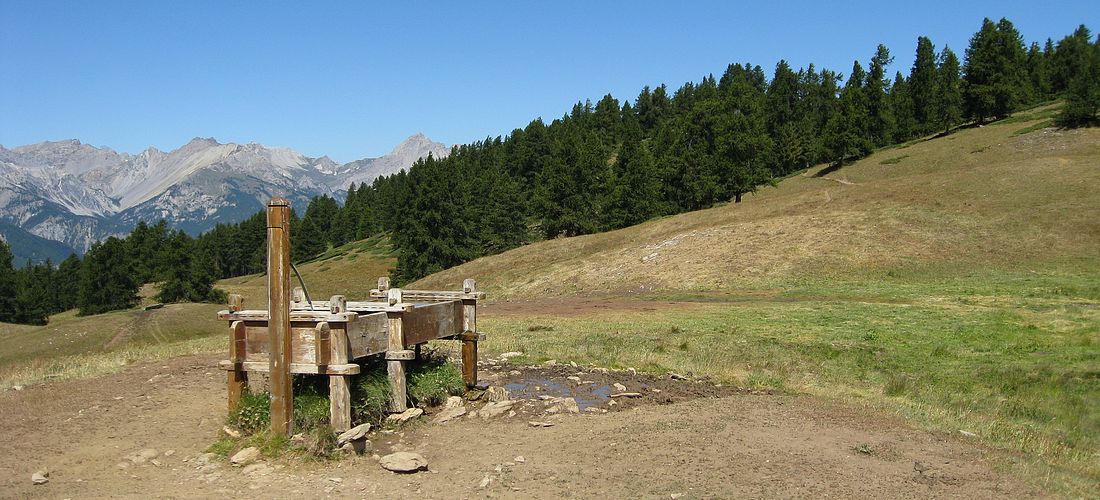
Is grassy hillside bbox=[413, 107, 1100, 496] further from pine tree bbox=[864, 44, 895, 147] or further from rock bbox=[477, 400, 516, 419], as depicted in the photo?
pine tree bbox=[864, 44, 895, 147]

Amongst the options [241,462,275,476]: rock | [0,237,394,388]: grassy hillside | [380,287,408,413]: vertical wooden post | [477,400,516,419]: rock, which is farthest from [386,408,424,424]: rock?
[0,237,394,388]: grassy hillside

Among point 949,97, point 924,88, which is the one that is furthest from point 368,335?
point 924,88

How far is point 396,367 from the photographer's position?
1182cm

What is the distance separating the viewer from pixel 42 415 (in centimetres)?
1244

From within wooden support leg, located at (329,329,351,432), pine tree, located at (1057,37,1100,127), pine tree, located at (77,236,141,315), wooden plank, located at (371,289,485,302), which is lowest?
pine tree, located at (77,236,141,315)

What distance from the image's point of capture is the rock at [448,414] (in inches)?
470

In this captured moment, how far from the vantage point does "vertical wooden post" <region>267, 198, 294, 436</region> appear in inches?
398

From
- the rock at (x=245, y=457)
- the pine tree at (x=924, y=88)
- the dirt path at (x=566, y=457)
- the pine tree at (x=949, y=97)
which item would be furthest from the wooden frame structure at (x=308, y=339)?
the pine tree at (x=924, y=88)

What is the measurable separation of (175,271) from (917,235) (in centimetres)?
7880

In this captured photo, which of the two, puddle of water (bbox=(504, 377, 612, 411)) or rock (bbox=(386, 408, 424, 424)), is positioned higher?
rock (bbox=(386, 408, 424, 424))

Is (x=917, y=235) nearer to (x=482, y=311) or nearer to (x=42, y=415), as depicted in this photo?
(x=482, y=311)

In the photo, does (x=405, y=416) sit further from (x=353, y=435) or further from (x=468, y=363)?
(x=468, y=363)

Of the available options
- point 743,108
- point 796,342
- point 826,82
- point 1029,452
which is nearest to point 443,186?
point 743,108

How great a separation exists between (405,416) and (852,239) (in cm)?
3893
